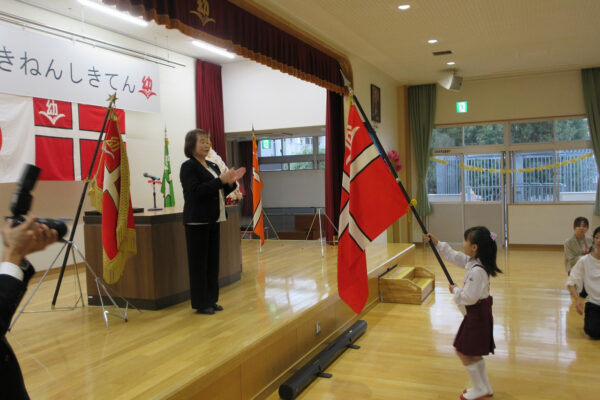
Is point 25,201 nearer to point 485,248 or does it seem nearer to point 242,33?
point 485,248

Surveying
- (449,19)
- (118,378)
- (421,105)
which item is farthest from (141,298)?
(421,105)

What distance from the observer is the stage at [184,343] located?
2.51m

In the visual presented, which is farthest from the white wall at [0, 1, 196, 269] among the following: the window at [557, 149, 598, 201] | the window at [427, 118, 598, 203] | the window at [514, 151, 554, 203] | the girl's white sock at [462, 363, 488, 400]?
the window at [557, 149, 598, 201]

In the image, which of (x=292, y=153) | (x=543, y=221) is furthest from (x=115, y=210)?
(x=543, y=221)

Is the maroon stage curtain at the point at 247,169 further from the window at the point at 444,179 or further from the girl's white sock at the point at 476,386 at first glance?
the girl's white sock at the point at 476,386

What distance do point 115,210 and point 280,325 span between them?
1483 millimetres

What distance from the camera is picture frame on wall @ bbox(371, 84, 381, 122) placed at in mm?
8211

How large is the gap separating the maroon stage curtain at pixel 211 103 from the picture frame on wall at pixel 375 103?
2.74m

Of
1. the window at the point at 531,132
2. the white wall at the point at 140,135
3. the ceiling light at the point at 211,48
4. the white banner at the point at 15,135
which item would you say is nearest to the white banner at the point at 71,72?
the white banner at the point at 15,135

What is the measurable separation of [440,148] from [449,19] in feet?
14.4

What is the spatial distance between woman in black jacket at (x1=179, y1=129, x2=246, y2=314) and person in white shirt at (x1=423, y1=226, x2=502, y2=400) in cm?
157

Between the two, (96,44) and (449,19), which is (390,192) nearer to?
(449,19)

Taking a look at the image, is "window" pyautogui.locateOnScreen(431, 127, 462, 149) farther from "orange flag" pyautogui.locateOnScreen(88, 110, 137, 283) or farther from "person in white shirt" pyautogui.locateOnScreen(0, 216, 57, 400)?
"person in white shirt" pyautogui.locateOnScreen(0, 216, 57, 400)

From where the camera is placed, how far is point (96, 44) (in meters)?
6.41
